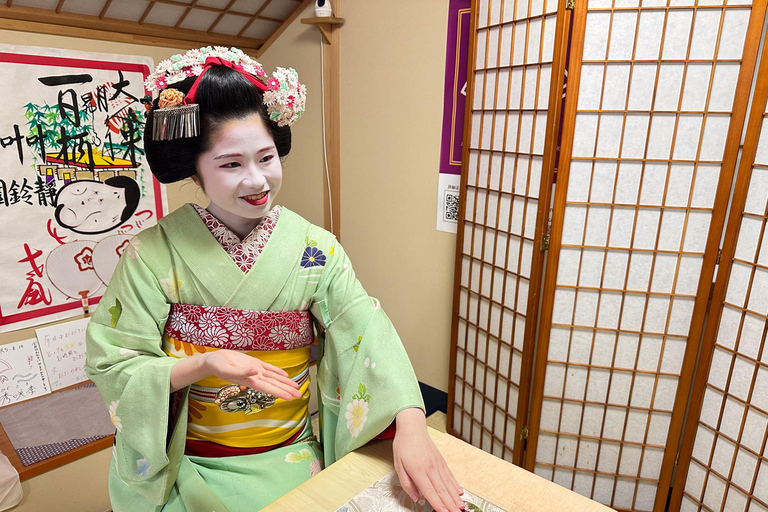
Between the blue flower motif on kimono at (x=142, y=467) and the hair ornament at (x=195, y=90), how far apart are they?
27.9 inches

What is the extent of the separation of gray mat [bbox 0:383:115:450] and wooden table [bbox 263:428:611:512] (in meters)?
1.89

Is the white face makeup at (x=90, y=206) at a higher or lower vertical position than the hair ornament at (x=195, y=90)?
lower

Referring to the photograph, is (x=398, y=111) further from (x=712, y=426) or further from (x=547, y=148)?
(x=712, y=426)

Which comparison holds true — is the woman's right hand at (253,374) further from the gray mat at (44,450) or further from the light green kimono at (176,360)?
the gray mat at (44,450)

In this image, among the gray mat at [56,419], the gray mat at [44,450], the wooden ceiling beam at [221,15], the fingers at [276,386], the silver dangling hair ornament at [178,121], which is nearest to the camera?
the fingers at [276,386]

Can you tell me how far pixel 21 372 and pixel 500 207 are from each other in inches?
96.8

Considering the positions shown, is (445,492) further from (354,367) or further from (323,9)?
(323,9)

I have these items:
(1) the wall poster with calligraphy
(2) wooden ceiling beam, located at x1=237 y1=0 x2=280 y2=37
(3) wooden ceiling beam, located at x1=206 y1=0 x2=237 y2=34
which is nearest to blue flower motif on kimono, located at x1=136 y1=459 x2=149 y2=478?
(1) the wall poster with calligraphy

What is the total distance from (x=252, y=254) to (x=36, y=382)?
205 cm

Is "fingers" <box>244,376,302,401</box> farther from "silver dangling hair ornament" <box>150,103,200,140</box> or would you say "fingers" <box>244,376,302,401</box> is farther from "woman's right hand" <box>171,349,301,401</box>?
"silver dangling hair ornament" <box>150,103,200,140</box>

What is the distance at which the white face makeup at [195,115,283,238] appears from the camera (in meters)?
1.08

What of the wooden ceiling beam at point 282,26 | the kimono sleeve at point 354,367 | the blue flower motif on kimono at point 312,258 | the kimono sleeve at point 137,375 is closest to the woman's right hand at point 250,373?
the kimono sleeve at point 137,375

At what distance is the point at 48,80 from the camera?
7.88 ft

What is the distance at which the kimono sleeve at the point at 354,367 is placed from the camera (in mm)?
1115
